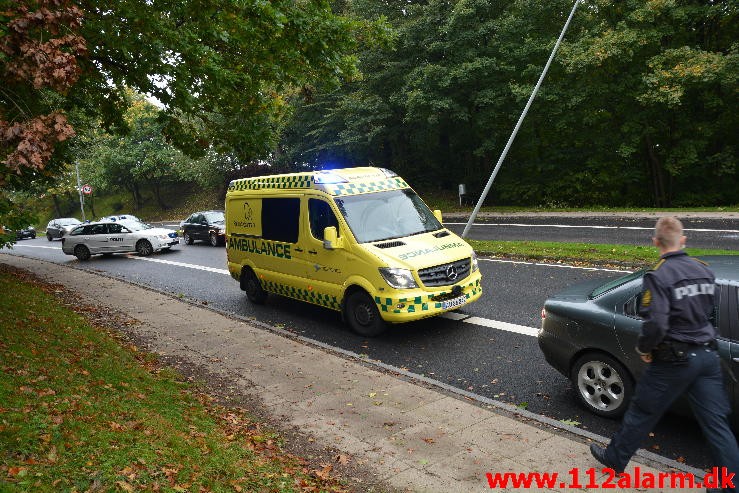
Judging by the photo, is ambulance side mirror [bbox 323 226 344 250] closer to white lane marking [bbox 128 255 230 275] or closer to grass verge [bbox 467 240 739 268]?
grass verge [bbox 467 240 739 268]

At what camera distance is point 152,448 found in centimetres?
432

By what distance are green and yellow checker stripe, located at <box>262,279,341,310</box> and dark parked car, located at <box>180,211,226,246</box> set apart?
12885 millimetres

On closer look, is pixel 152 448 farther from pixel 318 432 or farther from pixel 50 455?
pixel 318 432

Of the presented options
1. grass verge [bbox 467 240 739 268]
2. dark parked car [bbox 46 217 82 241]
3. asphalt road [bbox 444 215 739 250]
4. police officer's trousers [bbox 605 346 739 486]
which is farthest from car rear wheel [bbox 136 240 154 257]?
police officer's trousers [bbox 605 346 739 486]

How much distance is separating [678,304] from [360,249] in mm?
5034

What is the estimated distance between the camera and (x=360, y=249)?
823 centimetres

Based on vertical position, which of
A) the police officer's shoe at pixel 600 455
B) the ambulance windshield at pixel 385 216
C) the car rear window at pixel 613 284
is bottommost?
the police officer's shoe at pixel 600 455

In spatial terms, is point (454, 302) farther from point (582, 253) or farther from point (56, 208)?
point (56, 208)

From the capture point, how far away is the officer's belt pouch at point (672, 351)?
375 centimetres

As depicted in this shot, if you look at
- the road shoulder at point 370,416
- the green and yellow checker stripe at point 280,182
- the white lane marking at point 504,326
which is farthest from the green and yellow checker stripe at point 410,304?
the green and yellow checker stripe at point 280,182

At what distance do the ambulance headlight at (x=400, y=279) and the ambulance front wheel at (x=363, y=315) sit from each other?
0.57 meters

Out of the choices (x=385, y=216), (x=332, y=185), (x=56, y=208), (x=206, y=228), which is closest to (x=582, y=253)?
(x=385, y=216)

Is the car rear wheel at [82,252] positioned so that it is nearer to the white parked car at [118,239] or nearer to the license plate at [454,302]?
the white parked car at [118,239]

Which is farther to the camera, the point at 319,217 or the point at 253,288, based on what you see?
the point at 253,288
